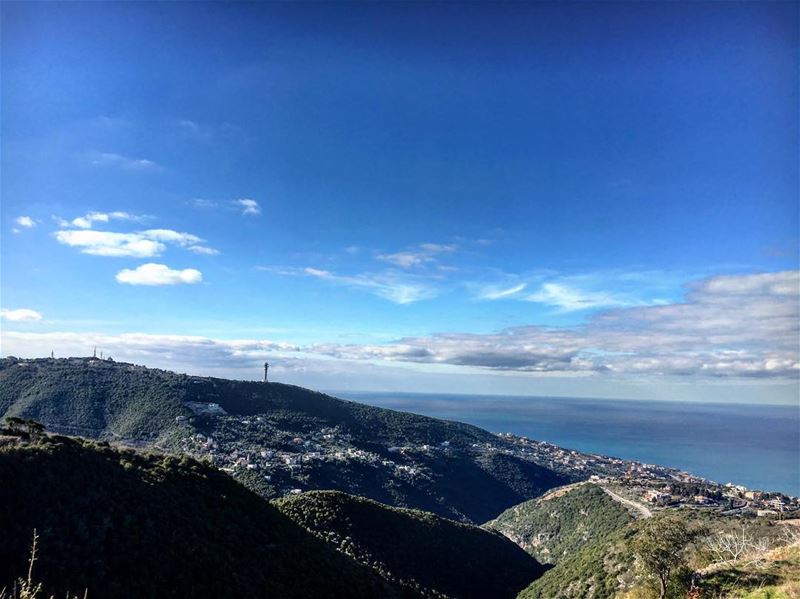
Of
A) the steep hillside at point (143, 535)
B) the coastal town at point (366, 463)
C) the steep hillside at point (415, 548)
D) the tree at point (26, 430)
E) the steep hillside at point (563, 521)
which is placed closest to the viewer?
the steep hillside at point (143, 535)

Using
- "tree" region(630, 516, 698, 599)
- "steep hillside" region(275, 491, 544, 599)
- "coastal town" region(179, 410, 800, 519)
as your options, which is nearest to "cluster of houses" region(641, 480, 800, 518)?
"coastal town" region(179, 410, 800, 519)

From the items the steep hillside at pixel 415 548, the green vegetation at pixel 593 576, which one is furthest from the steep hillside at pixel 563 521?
the green vegetation at pixel 593 576

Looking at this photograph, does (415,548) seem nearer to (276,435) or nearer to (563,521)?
(563,521)

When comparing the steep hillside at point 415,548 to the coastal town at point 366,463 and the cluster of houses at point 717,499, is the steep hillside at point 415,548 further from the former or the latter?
the cluster of houses at point 717,499

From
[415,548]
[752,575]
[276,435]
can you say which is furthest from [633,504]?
[276,435]

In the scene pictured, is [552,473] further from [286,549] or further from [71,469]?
[71,469]

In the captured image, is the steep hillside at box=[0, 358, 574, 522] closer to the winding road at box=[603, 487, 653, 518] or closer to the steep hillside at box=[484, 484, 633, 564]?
the steep hillside at box=[484, 484, 633, 564]
